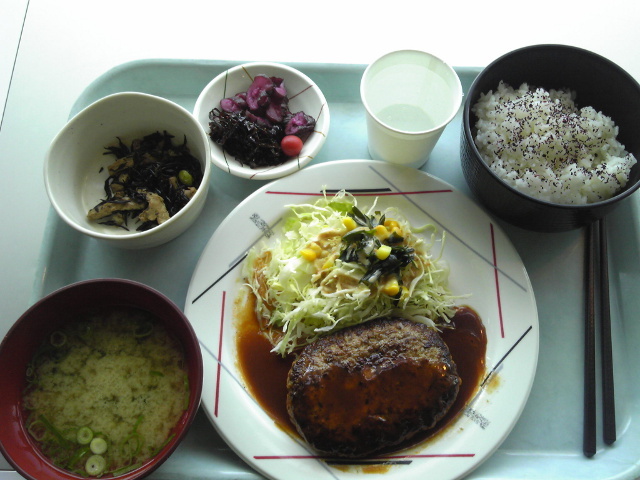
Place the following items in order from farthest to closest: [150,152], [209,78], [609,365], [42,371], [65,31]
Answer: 1. [65,31]
2. [209,78]
3. [150,152]
4. [609,365]
5. [42,371]

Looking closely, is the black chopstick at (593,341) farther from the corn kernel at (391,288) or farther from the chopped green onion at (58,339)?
the chopped green onion at (58,339)

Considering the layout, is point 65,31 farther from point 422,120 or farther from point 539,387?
point 539,387

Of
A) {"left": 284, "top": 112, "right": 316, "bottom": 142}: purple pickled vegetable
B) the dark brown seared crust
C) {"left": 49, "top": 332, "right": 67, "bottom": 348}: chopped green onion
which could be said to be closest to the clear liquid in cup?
{"left": 284, "top": 112, "right": 316, "bottom": 142}: purple pickled vegetable

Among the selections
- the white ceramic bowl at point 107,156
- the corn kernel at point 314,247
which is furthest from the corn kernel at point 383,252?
the white ceramic bowl at point 107,156

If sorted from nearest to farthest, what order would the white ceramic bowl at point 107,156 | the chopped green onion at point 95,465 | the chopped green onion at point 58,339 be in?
the chopped green onion at point 95,465
the chopped green onion at point 58,339
the white ceramic bowl at point 107,156

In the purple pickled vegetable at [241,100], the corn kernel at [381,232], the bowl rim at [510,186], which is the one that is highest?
the bowl rim at [510,186]

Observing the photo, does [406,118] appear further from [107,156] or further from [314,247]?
[107,156]

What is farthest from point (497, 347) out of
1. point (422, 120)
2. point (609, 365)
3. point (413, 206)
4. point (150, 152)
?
point (150, 152)
